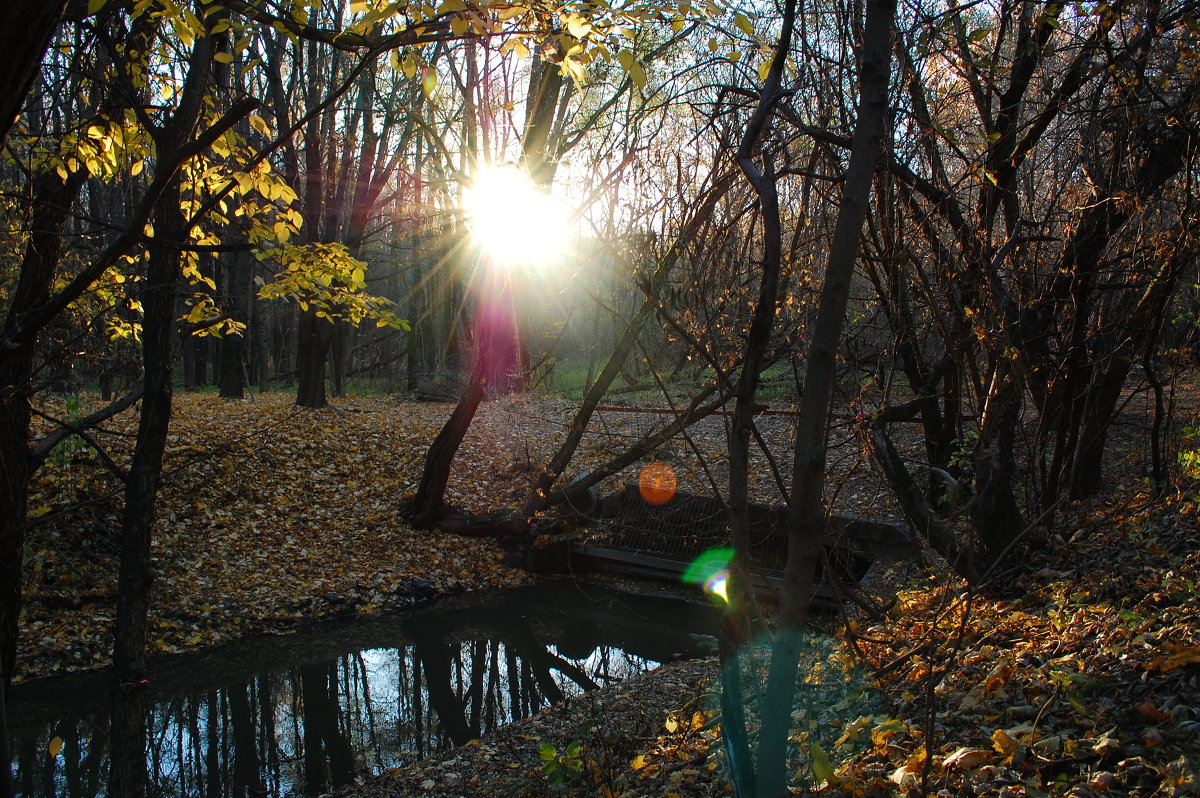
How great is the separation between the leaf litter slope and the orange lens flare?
6.91 ft

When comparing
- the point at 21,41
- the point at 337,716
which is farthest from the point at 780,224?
the point at 337,716

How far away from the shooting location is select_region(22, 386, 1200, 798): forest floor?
2910mm

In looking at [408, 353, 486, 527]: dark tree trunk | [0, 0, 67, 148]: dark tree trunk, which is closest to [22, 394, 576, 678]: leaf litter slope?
[408, 353, 486, 527]: dark tree trunk

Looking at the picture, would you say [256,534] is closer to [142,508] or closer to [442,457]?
[442,457]

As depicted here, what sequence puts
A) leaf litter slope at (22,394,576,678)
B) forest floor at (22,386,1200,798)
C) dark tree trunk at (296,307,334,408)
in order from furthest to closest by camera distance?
dark tree trunk at (296,307,334,408) < leaf litter slope at (22,394,576,678) < forest floor at (22,386,1200,798)

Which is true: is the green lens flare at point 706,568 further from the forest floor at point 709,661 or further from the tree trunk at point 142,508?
the tree trunk at point 142,508

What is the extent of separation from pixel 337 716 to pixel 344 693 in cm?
45

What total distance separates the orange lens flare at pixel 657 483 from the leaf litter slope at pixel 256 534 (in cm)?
211

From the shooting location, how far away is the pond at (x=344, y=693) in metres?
5.73

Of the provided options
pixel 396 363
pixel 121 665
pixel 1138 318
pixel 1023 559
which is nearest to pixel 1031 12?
pixel 1138 318

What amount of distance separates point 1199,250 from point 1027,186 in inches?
43.9

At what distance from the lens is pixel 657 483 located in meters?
12.0

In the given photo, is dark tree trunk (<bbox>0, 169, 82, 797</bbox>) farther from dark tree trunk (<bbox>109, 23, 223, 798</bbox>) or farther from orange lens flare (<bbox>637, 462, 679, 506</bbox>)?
orange lens flare (<bbox>637, 462, 679, 506</bbox>)

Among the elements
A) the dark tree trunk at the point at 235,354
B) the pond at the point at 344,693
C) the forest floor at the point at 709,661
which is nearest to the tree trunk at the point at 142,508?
the forest floor at the point at 709,661
